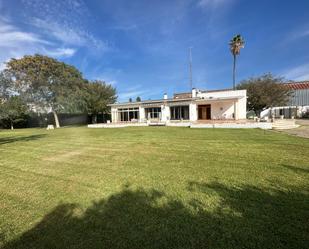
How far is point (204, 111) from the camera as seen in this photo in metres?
25.7

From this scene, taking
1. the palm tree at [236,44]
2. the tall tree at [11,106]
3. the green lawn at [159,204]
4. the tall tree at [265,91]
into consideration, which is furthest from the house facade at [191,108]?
the green lawn at [159,204]

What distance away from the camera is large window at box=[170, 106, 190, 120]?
2494cm

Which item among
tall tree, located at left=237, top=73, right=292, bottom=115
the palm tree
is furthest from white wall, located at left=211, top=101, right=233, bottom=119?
the palm tree

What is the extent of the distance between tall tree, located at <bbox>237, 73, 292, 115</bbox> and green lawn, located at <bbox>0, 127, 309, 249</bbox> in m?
23.7

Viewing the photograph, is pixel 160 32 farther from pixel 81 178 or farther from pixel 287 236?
pixel 287 236

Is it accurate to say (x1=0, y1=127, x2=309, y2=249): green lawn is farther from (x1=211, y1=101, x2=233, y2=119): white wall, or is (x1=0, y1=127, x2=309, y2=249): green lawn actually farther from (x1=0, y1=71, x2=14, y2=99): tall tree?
(x1=0, y1=71, x2=14, y2=99): tall tree

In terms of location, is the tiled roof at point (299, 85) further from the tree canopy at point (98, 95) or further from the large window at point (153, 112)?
the tree canopy at point (98, 95)

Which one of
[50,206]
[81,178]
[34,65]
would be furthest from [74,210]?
[34,65]

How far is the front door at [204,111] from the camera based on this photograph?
83.3 ft

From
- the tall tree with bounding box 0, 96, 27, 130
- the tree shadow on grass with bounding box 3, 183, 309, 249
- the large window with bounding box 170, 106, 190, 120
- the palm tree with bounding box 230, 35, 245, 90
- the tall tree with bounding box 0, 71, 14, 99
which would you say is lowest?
the tree shadow on grass with bounding box 3, 183, 309, 249

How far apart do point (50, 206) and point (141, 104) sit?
24271mm

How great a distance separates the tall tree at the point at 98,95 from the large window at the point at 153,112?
35.3 feet

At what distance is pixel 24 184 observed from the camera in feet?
15.6

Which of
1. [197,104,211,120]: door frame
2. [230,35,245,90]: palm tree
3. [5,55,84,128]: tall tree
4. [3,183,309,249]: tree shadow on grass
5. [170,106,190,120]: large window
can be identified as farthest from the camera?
[230,35,245,90]: palm tree
